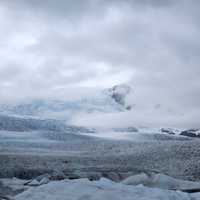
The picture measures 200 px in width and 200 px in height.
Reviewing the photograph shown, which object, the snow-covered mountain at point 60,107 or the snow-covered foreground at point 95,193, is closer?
the snow-covered foreground at point 95,193

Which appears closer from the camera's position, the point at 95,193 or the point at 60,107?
the point at 95,193

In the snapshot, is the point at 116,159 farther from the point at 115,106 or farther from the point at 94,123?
the point at 115,106

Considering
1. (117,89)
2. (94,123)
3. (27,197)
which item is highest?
(117,89)

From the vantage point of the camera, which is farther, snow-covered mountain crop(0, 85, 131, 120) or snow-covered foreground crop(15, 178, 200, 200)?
snow-covered mountain crop(0, 85, 131, 120)

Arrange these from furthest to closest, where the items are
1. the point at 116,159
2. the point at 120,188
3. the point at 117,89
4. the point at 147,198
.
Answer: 1. the point at 117,89
2. the point at 116,159
3. the point at 120,188
4. the point at 147,198

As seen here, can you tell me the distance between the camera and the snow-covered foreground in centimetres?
903

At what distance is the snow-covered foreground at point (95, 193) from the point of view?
903 centimetres

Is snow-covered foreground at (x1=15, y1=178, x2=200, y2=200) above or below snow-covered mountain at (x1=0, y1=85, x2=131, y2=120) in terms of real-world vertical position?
below

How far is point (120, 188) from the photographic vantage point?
9.62 metres

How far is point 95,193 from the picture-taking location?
29.8ft

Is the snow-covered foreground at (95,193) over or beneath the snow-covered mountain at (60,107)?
beneath

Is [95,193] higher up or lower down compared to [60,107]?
lower down

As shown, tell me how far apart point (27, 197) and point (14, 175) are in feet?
30.1

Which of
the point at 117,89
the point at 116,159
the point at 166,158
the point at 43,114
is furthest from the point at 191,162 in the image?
the point at 117,89
